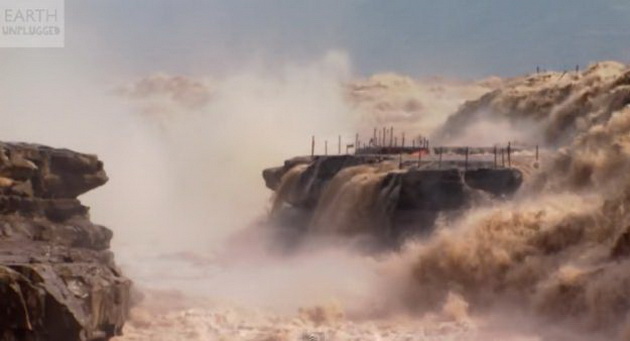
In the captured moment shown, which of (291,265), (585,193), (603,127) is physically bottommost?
(291,265)

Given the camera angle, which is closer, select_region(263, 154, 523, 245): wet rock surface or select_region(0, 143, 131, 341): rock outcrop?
select_region(0, 143, 131, 341): rock outcrop

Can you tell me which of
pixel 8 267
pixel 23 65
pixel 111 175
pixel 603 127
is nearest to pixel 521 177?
pixel 603 127

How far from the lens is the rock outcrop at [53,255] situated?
13.5 meters

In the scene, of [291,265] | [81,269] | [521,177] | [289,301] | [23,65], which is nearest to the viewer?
[81,269]

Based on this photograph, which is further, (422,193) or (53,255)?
(422,193)

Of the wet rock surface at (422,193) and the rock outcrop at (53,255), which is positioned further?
the wet rock surface at (422,193)

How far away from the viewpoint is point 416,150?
3156 centimetres

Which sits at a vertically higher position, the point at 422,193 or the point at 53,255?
the point at 422,193

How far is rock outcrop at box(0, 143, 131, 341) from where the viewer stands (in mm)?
13469

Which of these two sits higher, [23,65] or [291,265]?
[23,65]

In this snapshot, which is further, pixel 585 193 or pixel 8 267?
pixel 585 193

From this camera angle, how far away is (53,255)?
50.3ft

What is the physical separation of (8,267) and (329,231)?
13.5 metres

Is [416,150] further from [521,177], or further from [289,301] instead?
[289,301]
